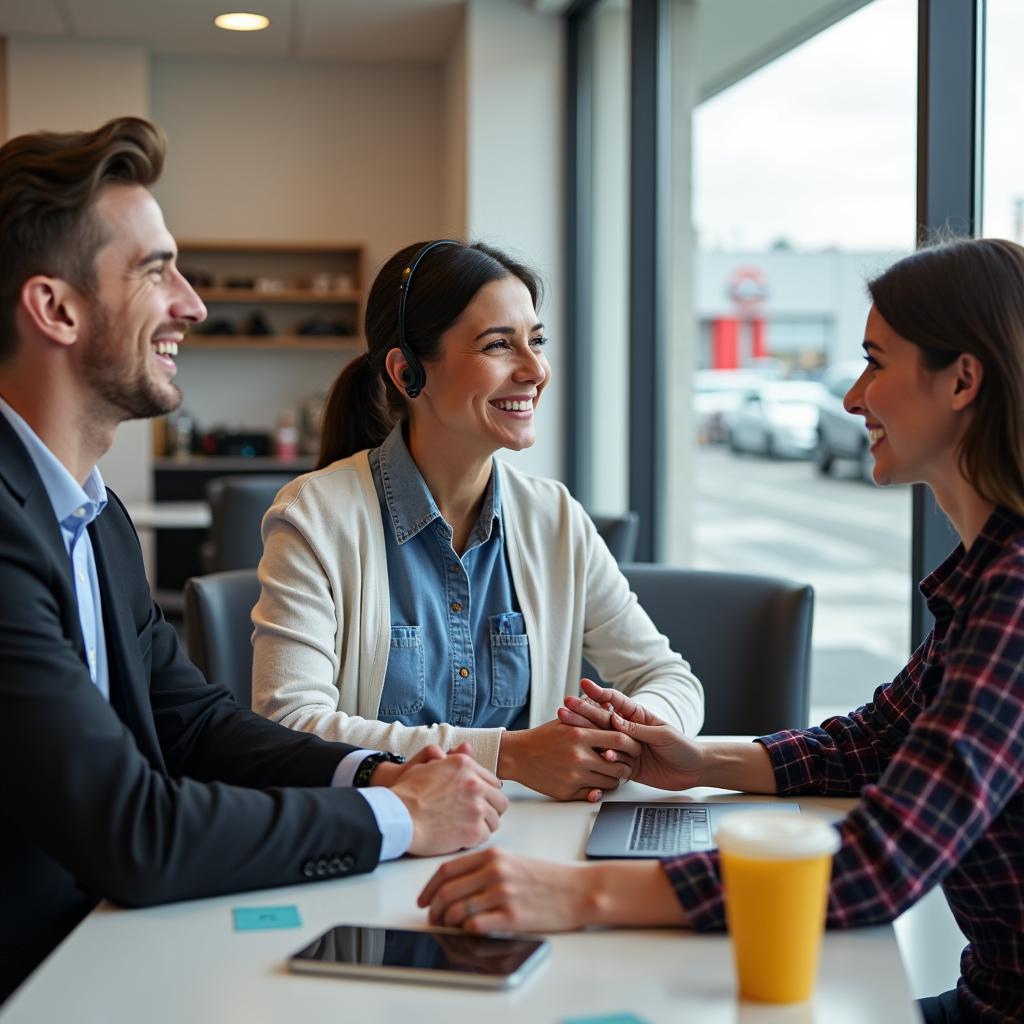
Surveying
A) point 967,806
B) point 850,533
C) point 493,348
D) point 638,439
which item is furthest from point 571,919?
point 638,439

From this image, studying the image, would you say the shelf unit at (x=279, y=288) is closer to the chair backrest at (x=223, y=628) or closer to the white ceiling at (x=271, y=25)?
the white ceiling at (x=271, y=25)

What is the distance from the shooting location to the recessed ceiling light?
5383 mm

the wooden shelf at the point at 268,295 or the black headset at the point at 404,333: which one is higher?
the wooden shelf at the point at 268,295

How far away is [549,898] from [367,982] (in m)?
0.17

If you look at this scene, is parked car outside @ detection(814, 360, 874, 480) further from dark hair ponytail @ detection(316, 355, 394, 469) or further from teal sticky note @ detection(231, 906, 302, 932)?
teal sticky note @ detection(231, 906, 302, 932)

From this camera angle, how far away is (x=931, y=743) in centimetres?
111

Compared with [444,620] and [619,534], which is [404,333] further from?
[619,534]

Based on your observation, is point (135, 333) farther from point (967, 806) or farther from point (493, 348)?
point (967, 806)

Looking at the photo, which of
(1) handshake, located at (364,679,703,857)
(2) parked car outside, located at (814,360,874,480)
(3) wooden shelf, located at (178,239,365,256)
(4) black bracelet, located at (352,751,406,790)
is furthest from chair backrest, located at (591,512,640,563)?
(3) wooden shelf, located at (178,239,365,256)

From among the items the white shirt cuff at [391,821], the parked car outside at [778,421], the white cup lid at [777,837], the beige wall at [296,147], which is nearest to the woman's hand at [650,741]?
the white shirt cuff at [391,821]

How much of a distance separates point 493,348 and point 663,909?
1087 mm

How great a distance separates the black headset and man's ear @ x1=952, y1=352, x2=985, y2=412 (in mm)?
943

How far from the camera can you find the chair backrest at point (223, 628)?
211 cm

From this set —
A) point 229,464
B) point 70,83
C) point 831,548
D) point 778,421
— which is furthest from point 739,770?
point 70,83
